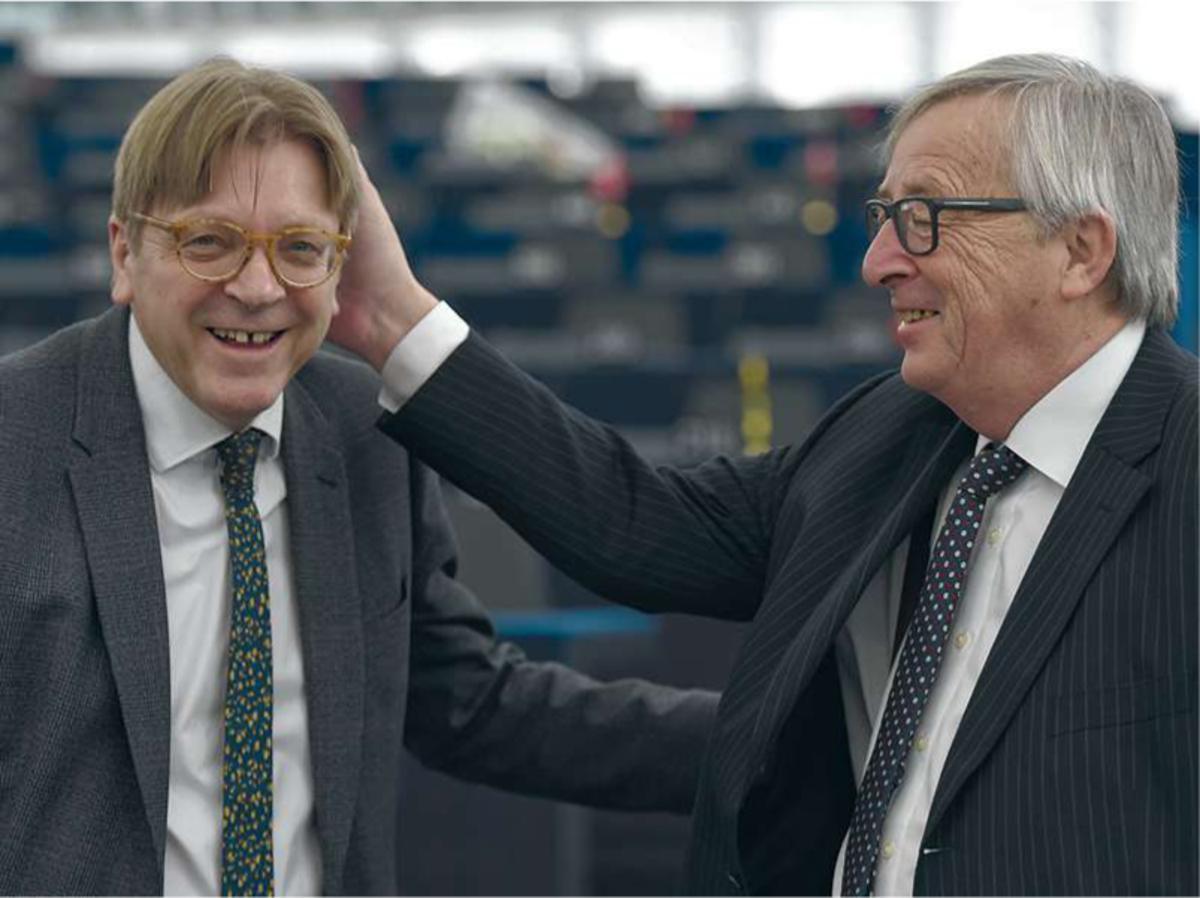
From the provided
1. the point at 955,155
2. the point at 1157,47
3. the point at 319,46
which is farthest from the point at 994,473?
the point at 319,46

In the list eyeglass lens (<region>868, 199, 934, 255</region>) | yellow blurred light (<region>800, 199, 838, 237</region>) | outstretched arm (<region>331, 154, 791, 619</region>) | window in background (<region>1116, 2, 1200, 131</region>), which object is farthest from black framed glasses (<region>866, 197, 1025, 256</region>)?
window in background (<region>1116, 2, 1200, 131</region>)

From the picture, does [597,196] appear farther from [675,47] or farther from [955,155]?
[955,155]

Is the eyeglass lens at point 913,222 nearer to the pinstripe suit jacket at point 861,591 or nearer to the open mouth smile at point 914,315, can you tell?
the open mouth smile at point 914,315

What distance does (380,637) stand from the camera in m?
2.04

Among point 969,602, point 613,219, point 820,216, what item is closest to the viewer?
point 969,602

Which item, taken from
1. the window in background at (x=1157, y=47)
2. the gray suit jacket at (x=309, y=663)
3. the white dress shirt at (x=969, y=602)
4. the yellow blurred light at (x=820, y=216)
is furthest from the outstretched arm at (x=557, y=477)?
the window in background at (x=1157, y=47)

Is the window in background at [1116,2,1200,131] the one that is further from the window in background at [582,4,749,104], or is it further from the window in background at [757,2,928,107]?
the window in background at [582,4,749,104]

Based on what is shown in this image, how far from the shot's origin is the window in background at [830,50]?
51.0ft

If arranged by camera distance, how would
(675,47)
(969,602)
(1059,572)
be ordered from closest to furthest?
(1059,572)
(969,602)
(675,47)

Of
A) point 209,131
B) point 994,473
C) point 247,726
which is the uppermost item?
point 209,131

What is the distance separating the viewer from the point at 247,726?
1865 millimetres

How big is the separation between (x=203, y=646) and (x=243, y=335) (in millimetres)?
302

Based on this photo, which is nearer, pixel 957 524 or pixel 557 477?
pixel 957 524

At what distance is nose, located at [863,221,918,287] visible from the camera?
1878mm
